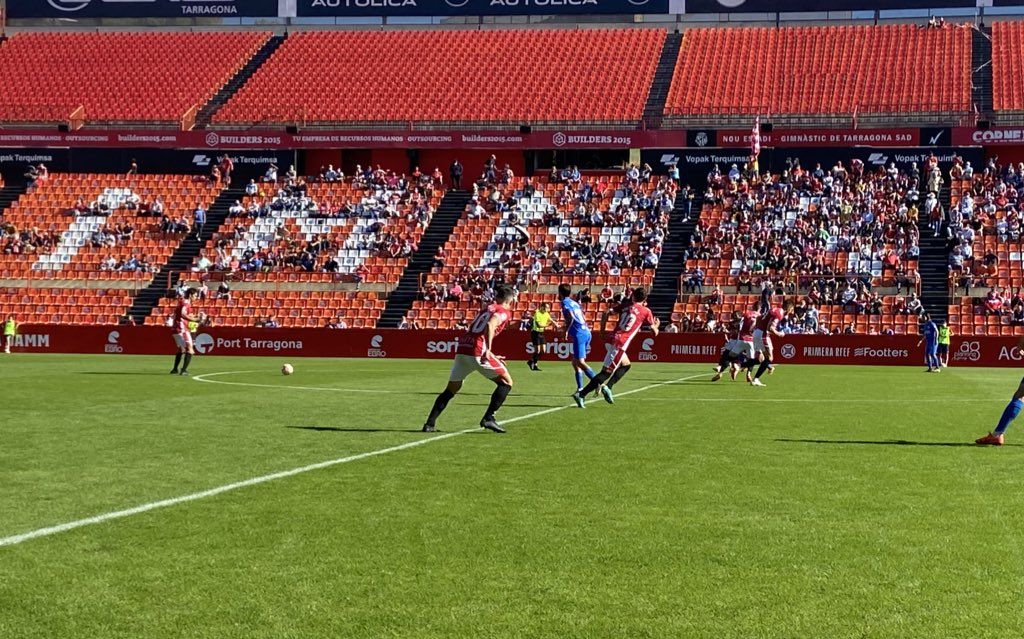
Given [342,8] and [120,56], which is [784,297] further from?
[120,56]

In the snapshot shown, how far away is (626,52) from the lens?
6819 centimetres

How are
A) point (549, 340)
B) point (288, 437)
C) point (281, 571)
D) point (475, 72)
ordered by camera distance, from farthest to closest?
point (475, 72) → point (549, 340) → point (288, 437) → point (281, 571)

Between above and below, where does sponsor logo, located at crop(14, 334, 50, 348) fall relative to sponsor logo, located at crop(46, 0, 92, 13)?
below

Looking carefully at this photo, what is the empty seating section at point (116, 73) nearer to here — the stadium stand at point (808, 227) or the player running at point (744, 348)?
the stadium stand at point (808, 227)

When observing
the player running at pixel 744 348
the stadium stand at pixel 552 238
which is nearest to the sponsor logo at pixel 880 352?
the stadium stand at pixel 552 238

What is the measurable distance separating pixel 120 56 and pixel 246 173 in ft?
52.0

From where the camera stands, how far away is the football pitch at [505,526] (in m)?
6.95

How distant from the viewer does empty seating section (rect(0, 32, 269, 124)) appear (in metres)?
65.9

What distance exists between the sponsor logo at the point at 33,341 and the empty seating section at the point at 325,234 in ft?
24.5

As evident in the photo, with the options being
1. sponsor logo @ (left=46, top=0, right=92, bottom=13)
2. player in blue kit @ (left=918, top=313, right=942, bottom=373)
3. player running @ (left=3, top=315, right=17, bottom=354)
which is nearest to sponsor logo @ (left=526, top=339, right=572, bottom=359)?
player in blue kit @ (left=918, top=313, right=942, bottom=373)

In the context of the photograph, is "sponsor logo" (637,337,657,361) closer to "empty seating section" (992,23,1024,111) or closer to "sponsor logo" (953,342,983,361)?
"sponsor logo" (953,342,983,361)

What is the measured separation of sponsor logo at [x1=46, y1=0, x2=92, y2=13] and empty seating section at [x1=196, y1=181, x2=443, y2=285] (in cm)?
2388

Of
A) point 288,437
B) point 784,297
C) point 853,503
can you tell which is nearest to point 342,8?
point 784,297

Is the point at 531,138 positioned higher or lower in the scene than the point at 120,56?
lower
